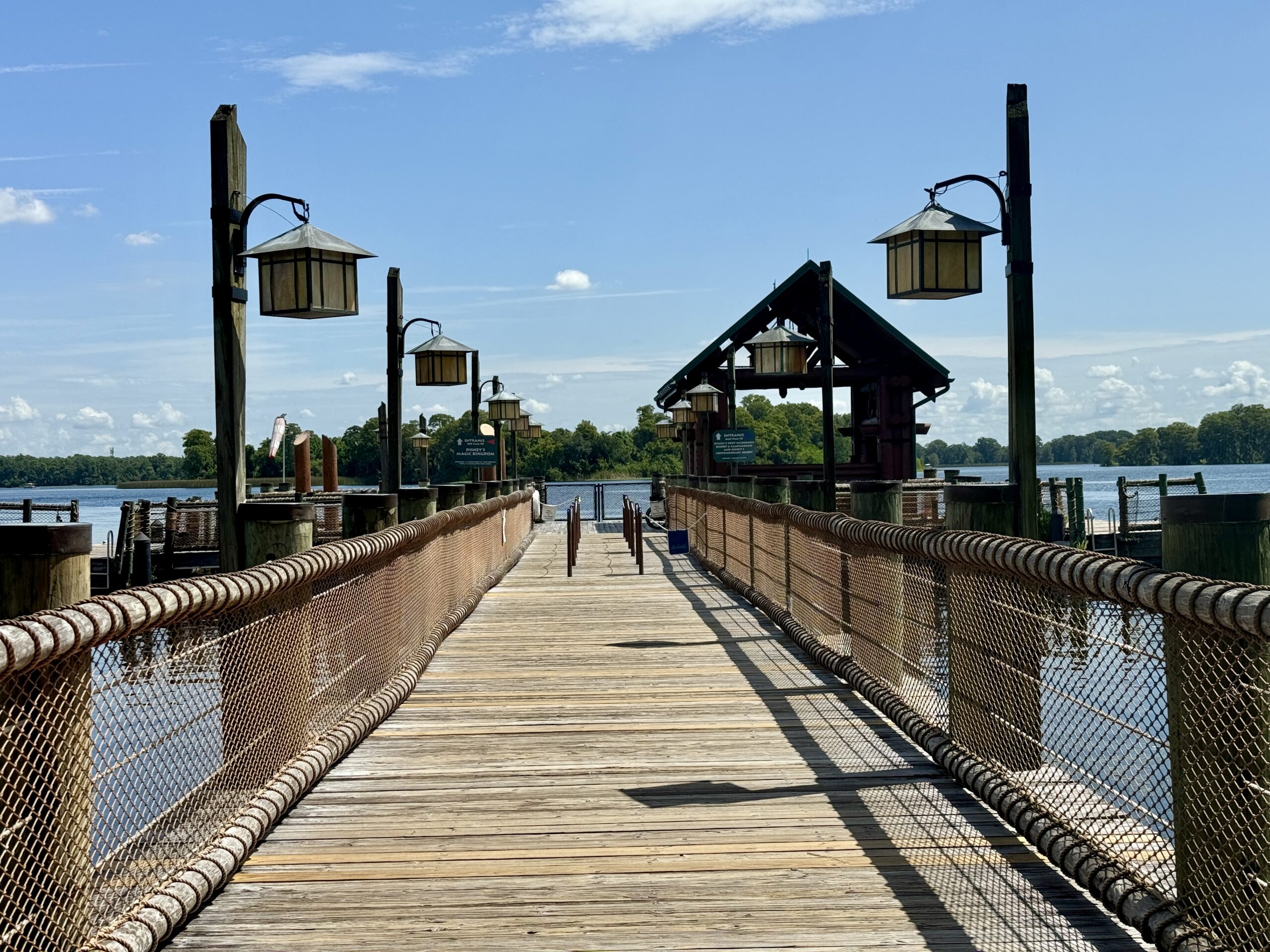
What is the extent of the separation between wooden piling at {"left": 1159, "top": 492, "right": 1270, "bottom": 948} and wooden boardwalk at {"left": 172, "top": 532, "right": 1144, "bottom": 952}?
0.39m

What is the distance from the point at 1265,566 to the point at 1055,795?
176cm

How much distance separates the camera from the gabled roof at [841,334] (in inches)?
1179

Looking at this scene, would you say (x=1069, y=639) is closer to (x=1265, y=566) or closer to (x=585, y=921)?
(x=1265, y=566)

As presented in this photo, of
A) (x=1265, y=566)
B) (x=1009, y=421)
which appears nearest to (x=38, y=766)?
(x=1265, y=566)

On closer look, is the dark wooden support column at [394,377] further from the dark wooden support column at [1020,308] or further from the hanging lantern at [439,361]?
the dark wooden support column at [1020,308]

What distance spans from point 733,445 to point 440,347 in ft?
25.7

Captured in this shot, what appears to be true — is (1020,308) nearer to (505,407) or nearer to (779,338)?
(779,338)

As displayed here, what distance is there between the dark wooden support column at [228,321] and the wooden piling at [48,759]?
3.56 m

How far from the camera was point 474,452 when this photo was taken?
3044cm

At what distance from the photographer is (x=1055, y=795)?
511cm

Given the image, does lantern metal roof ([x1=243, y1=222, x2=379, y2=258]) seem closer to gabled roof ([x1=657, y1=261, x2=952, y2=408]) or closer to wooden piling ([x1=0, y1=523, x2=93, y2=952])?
wooden piling ([x1=0, y1=523, x2=93, y2=952])

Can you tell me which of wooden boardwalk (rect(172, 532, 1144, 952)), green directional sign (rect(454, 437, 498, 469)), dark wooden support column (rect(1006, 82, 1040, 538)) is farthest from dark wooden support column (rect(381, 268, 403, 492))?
green directional sign (rect(454, 437, 498, 469))

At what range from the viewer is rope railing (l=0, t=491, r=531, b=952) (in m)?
3.30

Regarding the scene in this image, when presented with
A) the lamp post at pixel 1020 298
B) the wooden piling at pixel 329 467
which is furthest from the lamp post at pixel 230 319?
the wooden piling at pixel 329 467
